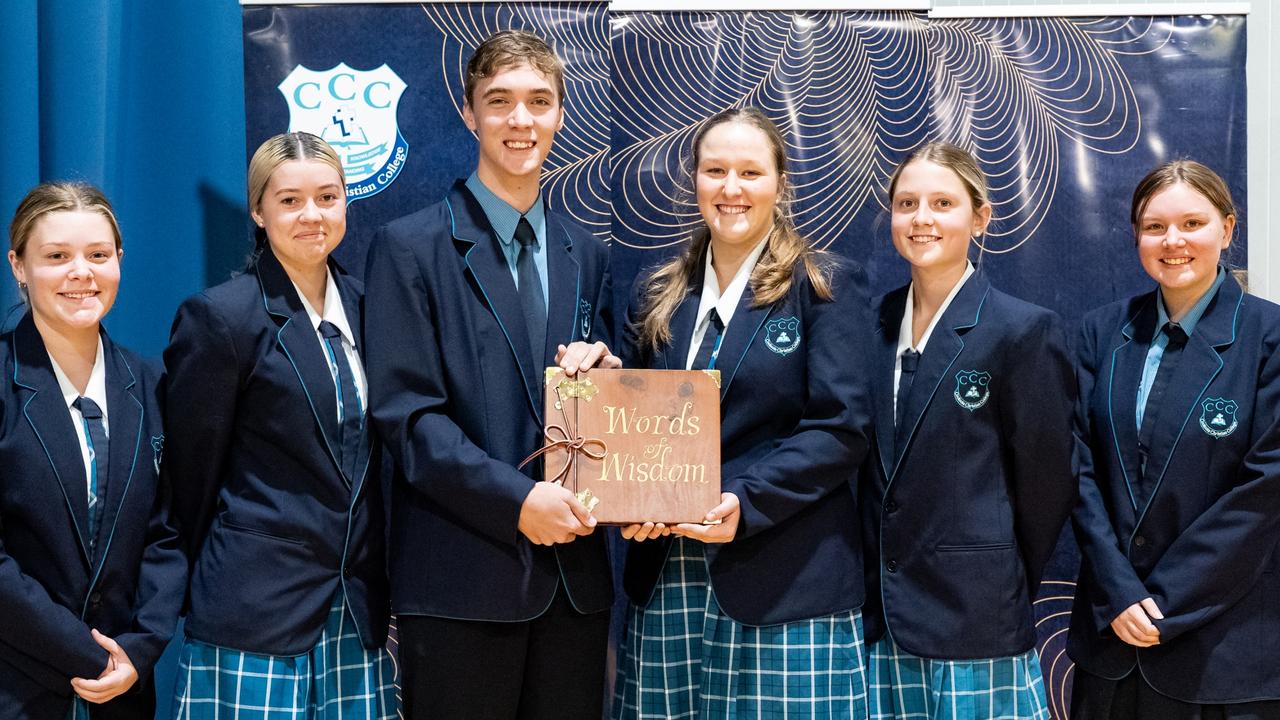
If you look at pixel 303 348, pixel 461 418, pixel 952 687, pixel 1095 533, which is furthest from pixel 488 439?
pixel 1095 533

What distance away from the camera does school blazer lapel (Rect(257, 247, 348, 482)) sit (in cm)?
252

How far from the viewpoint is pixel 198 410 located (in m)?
2.51

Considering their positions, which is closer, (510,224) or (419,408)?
(419,408)

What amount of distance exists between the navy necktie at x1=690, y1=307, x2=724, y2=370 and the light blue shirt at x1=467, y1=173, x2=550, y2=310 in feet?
1.17

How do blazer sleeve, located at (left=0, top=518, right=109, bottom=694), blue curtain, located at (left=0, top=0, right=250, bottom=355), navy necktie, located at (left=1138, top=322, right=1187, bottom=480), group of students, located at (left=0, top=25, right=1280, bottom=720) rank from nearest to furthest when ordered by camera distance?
blazer sleeve, located at (left=0, top=518, right=109, bottom=694), group of students, located at (left=0, top=25, right=1280, bottom=720), navy necktie, located at (left=1138, top=322, right=1187, bottom=480), blue curtain, located at (left=0, top=0, right=250, bottom=355)

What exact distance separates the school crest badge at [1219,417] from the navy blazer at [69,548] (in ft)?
7.60

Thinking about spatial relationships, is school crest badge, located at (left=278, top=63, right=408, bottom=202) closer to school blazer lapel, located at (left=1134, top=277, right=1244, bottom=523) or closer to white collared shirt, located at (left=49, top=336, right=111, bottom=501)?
white collared shirt, located at (left=49, top=336, right=111, bottom=501)

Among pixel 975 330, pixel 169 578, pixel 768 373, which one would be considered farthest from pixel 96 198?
pixel 975 330

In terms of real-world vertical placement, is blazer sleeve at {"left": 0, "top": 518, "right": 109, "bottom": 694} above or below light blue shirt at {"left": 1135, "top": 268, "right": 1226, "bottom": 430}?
below

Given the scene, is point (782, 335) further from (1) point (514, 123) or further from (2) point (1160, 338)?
(2) point (1160, 338)

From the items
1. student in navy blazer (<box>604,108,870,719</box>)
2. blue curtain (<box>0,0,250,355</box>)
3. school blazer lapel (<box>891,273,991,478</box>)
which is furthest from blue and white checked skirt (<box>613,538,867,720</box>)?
blue curtain (<box>0,0,250,355</box>)

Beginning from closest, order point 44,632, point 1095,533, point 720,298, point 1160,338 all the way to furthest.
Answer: point 44,632, point 720,298, point 1095,533, point 1160,338

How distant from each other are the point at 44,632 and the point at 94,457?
14.5 inches

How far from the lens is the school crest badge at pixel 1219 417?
8.90 feet
